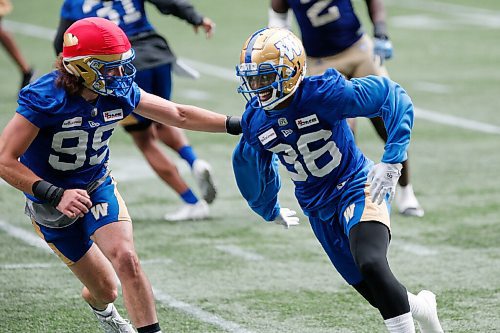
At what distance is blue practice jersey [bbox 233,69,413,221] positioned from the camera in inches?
195

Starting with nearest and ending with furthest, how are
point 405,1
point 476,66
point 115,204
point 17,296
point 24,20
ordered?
point 115,204 → point 17,296 → point 476,66 → point 24,20 → point 405,1

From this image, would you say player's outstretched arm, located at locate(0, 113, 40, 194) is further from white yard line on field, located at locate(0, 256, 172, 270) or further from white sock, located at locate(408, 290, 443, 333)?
white yard line on field, located at locate(0, 256, 172, 270)

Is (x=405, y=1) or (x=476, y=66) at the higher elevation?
(x=476, y=66)

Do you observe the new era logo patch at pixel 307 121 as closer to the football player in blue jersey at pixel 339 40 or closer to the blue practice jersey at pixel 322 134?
the blue practice jersey at pixel 322 134

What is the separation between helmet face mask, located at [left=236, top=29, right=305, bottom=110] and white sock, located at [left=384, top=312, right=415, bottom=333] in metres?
1.09

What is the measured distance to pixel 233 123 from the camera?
211 inches

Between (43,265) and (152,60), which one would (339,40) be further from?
(43,265)

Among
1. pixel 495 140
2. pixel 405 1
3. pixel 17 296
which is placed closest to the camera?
pixel 17 296

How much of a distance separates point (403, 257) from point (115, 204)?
2.49 metres

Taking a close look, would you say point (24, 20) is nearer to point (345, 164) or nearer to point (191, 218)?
point (191, 218)

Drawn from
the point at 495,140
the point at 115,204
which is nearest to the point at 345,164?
the point at 115,204

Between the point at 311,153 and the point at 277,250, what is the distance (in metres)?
2.42

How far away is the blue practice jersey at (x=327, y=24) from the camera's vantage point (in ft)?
27.6

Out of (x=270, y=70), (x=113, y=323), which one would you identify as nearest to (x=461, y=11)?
(x=113, y=323)
